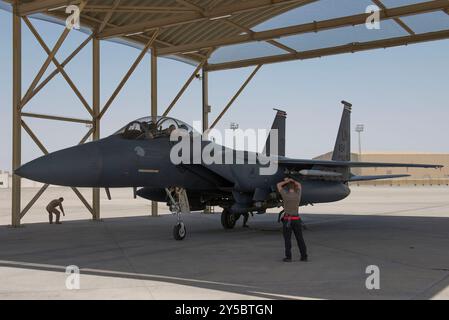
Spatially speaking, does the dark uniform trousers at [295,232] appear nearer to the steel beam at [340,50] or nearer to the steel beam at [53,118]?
the steel beam at [53,118]

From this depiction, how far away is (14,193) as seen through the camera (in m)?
14.2

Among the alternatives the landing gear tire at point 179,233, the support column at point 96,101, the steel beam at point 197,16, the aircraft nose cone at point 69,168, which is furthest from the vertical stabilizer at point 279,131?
the aircraft nose cone at point 69,168

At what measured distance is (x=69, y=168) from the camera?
8.68 m

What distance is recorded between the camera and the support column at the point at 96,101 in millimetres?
16125

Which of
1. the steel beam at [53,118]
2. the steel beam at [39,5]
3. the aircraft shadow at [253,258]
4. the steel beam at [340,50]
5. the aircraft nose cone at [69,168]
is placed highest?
the steel beam at [39,5]

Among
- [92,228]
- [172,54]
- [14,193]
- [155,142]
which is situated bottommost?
[92,228]

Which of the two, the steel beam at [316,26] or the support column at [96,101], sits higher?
the steel beam at [316,26]

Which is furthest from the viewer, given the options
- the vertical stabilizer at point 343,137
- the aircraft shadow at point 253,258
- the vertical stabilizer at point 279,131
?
the vertical stabilizer at point 279,131

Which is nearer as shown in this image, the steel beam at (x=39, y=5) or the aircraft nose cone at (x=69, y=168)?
the aircraft nose cone at (x=69, y=168)

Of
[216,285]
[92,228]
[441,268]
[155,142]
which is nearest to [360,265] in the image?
[441,268]

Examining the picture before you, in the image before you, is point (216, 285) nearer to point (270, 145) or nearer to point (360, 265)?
point (360, 265)

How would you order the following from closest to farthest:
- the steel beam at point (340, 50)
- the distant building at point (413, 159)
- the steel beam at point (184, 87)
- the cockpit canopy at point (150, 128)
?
1. the cockpit canopy at point (150, 128)
2. the steel beam at point (340, 50)
3. the steel beam at point (184, 87)
4. the distant building at point (413, 159)
